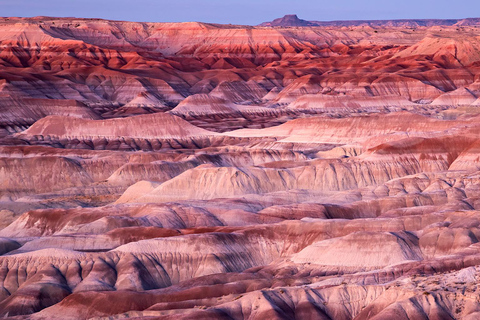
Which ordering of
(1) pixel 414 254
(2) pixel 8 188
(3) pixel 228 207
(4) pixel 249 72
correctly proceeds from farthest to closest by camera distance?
1. (4) pixel 249 72
2. (2) pixel 8 188
3. (3) pixel 228 207
4. (1) pixel 414 254

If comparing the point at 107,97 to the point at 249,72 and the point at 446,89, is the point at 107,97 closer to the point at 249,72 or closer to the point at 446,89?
the point at 249,72

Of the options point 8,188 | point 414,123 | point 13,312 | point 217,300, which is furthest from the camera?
point 414,123

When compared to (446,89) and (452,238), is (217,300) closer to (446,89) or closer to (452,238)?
(452,238)

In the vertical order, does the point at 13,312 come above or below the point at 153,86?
below

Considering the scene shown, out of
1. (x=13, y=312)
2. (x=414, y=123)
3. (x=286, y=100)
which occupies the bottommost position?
(x=13, y=312)

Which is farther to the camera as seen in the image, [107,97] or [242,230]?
[107,97]

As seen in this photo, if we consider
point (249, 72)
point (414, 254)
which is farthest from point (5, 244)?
point (249, 72)

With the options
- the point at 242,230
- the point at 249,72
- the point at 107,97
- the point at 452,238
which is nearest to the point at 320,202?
the point at 242,230
